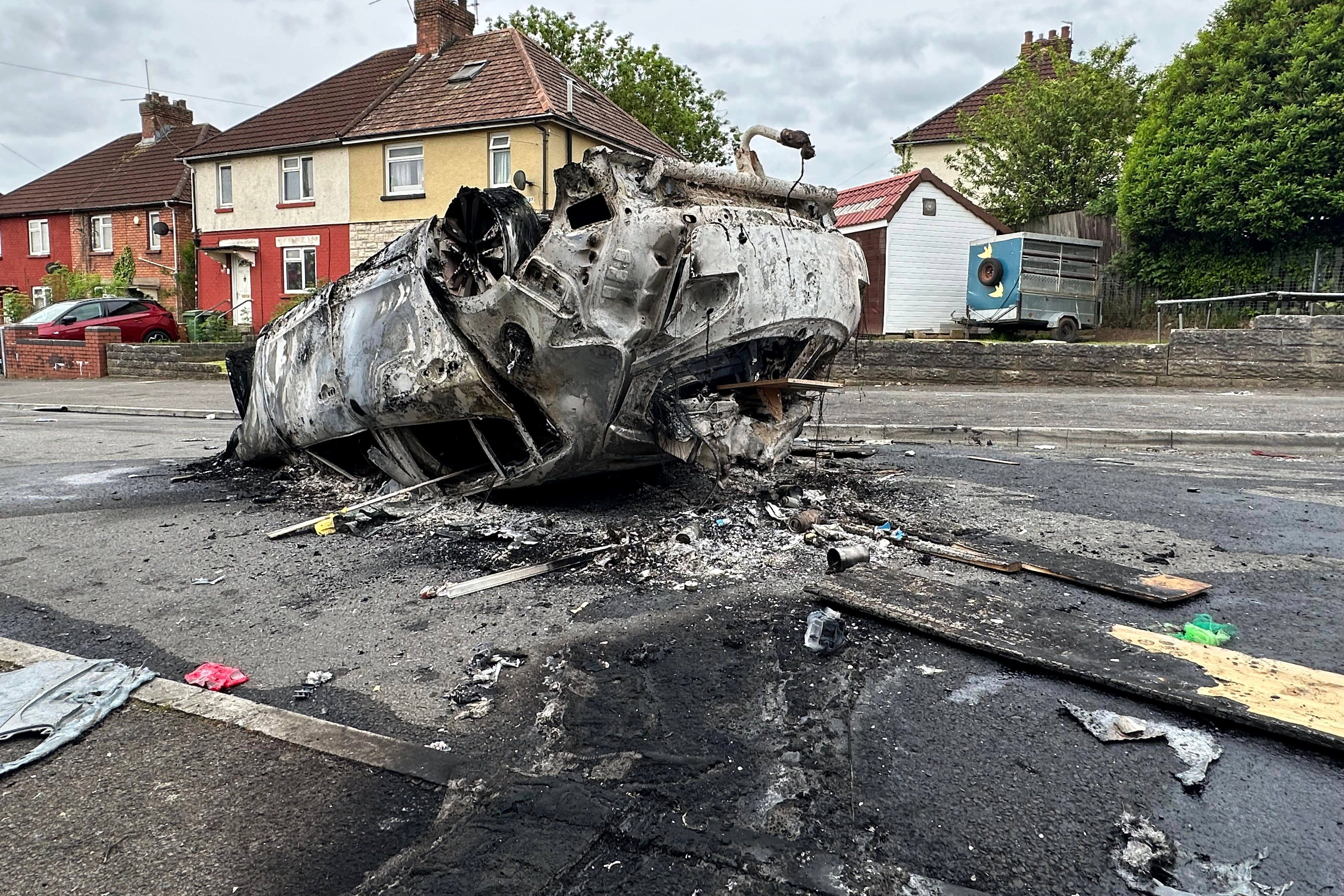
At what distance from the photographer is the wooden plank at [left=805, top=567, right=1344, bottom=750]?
8.43 feet

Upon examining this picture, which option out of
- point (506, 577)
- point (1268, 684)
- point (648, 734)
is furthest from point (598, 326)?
point (1268, 684)

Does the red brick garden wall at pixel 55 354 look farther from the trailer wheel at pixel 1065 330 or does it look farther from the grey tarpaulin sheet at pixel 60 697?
the trailer wheel at pixel 1065 330

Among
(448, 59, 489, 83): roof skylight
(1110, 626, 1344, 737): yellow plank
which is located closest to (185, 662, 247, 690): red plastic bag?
(1110, 626, 1344, 737): yellow plank

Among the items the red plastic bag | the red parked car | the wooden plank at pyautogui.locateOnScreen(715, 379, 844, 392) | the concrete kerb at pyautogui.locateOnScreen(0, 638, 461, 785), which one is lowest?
the red plastic bag

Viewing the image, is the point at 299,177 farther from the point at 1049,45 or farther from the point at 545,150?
the point at 1049,45

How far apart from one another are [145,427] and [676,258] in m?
9.97

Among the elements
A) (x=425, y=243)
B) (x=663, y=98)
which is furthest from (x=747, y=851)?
(x=663, y=98)

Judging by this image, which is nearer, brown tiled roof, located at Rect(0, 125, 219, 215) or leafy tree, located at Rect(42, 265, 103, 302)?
leafy tree, located at Rect(42, 265, 103, 302)

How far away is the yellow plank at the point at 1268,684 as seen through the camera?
2.53 metres

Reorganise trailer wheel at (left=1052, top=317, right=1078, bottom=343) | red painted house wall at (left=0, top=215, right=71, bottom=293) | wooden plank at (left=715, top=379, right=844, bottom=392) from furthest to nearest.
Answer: red painted house wall at (left=0, top=215, right=71, bottom=293) → trailer wheel at (left=1052, top=317, right=1078, bottom=343) → wooden plank at (left=715, top=379, right=844, bottom=392)

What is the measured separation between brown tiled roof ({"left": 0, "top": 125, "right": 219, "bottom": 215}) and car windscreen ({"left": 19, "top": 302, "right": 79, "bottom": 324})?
9294 millimetres

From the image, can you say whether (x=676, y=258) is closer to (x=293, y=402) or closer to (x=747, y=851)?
(x=747, y=851)

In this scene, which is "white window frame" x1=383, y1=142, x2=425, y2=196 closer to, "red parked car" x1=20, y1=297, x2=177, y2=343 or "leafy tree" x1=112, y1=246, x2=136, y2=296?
"red parked car" x1=20, y1=297, x2=177, y2=343

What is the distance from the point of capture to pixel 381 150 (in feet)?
77.3
